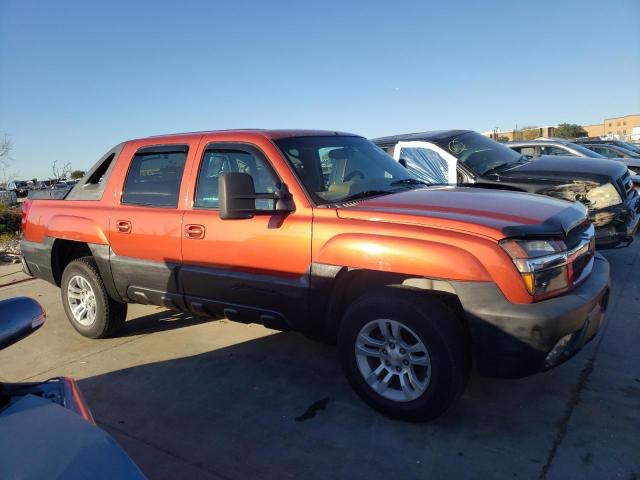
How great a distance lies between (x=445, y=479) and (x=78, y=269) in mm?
3830

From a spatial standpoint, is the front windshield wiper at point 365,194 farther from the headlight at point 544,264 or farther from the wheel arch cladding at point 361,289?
the headlight at point 544,264

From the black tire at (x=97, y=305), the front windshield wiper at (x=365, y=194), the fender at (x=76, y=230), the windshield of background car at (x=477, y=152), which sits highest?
the windshield of background car at (x=477, y=152)

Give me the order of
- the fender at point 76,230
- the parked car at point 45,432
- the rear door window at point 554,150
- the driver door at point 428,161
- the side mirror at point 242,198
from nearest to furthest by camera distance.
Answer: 1. the parked car at point 45,432
2. the side mirror at point 242,198
3. the fender at point 76,230
4. the driver door at point 428,161
5. the rear door window at point 554,150

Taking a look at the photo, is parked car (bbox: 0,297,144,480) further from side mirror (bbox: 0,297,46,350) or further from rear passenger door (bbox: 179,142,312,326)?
rear passenger door (bbox: 179,142,312,326)

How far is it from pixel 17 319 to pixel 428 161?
5642 mm

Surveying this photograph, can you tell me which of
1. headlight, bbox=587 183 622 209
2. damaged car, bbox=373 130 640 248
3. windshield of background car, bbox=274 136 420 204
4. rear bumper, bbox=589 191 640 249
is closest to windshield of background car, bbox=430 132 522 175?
damaged car, bbox=373 130 640 248

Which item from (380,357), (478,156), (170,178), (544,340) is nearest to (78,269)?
(170,178)

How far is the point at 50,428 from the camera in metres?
1.52

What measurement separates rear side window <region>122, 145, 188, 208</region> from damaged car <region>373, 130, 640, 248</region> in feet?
8.09

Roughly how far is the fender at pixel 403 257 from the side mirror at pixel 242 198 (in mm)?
447

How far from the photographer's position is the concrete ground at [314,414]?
268 centimetres

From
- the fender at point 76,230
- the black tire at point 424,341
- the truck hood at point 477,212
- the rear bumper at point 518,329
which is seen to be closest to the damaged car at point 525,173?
the truck hood at point 477,212

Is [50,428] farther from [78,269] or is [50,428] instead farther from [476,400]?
[78,269]

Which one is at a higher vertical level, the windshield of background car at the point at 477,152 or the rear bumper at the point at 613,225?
the windshield of background car at the point at 477,152
